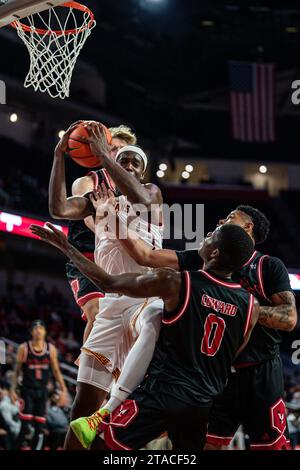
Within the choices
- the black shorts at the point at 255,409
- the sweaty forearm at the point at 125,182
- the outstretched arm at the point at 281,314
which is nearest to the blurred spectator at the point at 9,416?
the black shorts at the point at 255,409

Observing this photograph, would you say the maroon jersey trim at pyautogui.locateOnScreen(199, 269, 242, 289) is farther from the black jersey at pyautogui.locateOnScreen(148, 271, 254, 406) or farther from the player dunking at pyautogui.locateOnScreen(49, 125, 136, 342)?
the player dunking at pyautogui.locateOnScreen(49, 125, 136, 342)

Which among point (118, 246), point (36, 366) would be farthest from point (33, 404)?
point (118, 246)

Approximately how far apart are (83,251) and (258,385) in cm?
155

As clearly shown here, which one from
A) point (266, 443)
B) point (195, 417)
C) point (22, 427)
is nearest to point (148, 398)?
point (195, 417)

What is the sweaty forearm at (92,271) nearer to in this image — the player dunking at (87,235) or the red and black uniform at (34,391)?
the player dunking at (87,235)

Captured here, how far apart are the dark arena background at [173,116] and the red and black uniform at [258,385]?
11847 mm

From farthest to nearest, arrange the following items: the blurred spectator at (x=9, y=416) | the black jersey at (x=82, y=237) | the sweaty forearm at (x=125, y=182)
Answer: the blurred spectator at (x=9, y=416) < the black jersey at (x=82, y=237) < the sweaty forearm at (x=125, y=182)

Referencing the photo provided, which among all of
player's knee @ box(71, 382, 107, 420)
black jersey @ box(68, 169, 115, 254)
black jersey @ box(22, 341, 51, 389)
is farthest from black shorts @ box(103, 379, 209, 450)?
black jersey @ box(22, 341, 51, 389)

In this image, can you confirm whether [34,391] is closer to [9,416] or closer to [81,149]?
[9,416]

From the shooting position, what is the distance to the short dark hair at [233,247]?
4.66 meters

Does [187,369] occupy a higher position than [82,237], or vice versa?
[82,237]

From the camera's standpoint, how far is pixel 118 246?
5562 mm

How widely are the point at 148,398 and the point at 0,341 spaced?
30.5 ft
